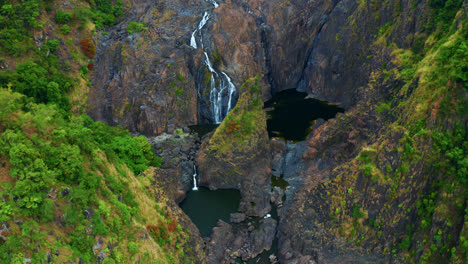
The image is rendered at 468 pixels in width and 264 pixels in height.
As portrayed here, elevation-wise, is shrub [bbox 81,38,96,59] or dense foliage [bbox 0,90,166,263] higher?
shrub [bbox 81,38,96,59]

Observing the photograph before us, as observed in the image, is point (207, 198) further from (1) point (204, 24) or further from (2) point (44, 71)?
(1) point (204, 24)

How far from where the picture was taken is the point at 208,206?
166 ft

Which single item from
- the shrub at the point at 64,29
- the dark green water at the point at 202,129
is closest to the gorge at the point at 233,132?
the dark green water at the point at 202,129

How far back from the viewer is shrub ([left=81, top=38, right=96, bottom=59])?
64.9 m

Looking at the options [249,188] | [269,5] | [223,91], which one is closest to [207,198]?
[249,188]

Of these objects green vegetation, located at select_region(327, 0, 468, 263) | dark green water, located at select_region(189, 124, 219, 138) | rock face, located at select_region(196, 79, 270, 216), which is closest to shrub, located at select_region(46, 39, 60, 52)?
dark green water, located at select_region(189, 124, 219, 138)

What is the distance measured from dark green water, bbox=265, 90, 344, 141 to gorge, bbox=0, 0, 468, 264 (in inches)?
21.1

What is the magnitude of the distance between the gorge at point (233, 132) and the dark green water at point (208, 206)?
0.96 feet

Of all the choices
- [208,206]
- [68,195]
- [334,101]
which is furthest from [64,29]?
[334,101]

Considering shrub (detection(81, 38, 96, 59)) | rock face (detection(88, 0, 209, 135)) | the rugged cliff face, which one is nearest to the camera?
the rugged cliff face

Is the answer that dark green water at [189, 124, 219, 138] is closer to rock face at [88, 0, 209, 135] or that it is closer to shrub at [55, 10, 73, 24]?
rock face at [88, 0, 209, 135]

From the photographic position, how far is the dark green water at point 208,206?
155 feet

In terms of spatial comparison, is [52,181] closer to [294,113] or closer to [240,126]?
[240,126]

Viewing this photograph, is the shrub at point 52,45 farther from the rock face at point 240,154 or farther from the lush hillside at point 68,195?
the rock face at point 240,154
